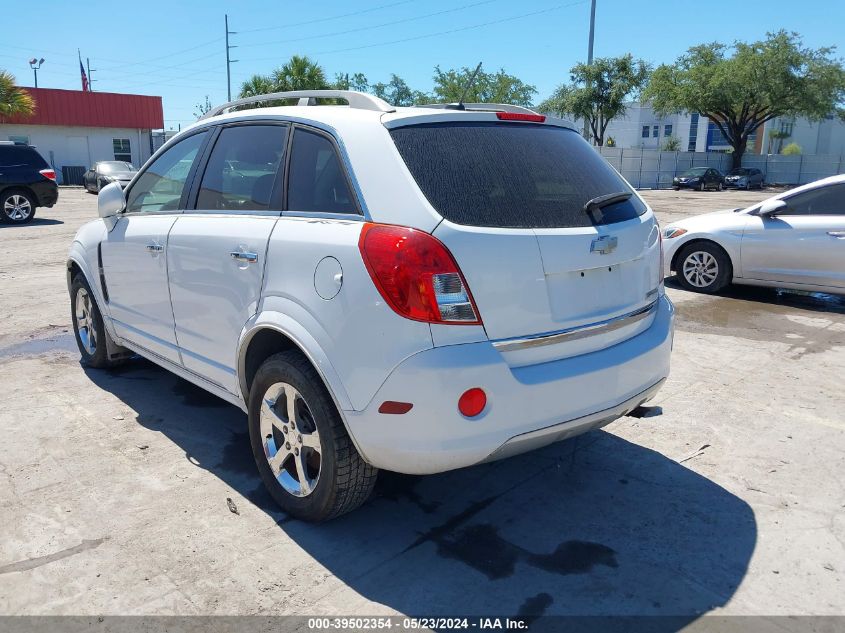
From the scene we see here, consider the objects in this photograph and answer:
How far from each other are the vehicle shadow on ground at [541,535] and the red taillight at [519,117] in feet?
6.00

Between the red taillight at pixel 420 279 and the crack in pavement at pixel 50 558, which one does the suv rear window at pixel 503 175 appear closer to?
the red taillight at pixel 420 279

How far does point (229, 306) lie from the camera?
340cm

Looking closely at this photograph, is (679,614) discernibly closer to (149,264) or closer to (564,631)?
(564,631)

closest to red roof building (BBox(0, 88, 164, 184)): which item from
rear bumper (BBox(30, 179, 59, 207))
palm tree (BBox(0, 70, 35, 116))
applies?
palm tree (BBox(0, 70, 35, 116))

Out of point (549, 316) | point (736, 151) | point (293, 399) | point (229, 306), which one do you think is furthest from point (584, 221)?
point (736, 151)

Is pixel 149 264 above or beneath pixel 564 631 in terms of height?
above

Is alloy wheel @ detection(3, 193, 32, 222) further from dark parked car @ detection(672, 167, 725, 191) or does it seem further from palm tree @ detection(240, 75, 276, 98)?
dark parked car @ detection(672, 167, 725, 191)

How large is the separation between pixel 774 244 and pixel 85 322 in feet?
23.3

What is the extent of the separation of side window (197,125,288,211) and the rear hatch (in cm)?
79

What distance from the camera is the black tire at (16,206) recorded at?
16.4m

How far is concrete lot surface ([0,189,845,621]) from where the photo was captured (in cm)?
269

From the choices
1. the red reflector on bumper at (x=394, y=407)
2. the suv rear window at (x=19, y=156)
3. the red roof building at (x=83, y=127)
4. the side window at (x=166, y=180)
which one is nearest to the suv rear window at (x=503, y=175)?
the red reflector on bumper at (x=394, y=407)

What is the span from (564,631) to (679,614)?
1.51ft

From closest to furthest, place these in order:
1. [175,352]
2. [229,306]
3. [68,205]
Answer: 1. [229,306]
2. [175,352]
3. [68,205]
